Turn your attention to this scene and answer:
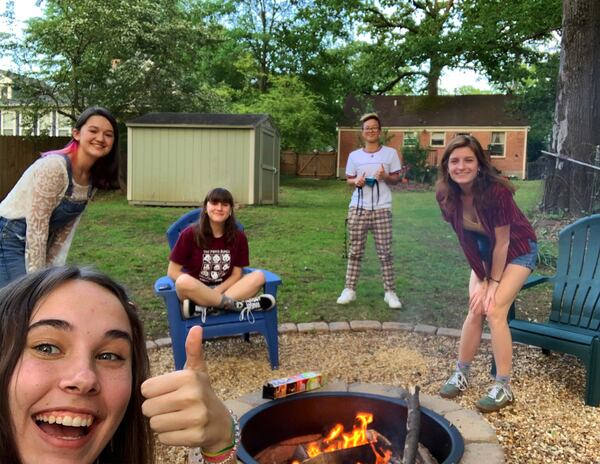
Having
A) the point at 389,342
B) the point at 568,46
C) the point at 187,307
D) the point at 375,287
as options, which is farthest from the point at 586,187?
the point at 187,307

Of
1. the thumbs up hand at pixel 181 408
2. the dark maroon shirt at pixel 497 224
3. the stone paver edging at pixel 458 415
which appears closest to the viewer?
the thumbs up hand at pixel 181 408

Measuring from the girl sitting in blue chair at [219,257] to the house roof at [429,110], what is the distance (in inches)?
709

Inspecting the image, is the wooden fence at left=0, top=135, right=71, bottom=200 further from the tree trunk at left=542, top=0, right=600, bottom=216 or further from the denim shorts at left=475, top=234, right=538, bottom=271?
the denim shorts at left=475, top=234, right=538, bottom=271

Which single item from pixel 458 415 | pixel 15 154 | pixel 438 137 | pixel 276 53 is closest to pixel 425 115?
pixel 438 137

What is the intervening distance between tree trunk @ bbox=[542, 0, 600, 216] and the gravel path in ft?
13.4

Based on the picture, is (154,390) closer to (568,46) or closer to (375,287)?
(375,287)

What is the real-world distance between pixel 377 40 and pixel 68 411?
19.7 meters

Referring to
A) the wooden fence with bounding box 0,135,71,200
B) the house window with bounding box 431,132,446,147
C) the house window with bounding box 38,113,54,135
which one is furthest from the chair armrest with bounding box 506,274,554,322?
the house window with bounding box 431,132,446,147

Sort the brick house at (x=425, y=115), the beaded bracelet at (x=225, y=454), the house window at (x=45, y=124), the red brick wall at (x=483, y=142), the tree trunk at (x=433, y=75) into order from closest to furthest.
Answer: the beaded bracelet at (x=225, y=454), the red brick wall at (x=483, y=142), the house window at (x=45, y=124), the tree trunk at (x=433, y=75), the brick house at (x=425, y=115)

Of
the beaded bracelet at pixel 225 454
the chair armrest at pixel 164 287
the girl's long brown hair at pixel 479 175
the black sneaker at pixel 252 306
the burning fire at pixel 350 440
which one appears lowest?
the burning fire at pixel 350 440

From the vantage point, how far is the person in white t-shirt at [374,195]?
14.5 feet

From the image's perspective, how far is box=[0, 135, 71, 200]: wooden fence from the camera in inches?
509

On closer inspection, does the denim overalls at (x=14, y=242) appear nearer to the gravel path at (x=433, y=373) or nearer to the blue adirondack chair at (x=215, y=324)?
the blue adirondack chair at (x=215, y=324)

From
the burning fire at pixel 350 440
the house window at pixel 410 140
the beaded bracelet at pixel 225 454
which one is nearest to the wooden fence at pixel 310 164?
the house window at pixel 410 140
